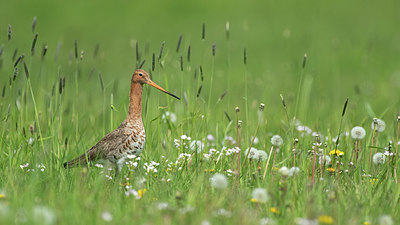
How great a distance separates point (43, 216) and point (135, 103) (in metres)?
2.13

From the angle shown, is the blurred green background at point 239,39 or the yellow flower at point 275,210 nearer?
the yellow flower at point 275,210

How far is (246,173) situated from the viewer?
16.8ft

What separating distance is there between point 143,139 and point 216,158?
70 centimetres

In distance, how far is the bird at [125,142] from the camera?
5359 mm

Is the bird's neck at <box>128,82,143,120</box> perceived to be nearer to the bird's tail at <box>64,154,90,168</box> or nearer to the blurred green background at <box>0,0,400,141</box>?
the bird's tail at <box>64,154,90,168</box>

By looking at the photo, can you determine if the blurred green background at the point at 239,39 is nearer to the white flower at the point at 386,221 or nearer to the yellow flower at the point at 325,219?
the white flower at the point at 386,221

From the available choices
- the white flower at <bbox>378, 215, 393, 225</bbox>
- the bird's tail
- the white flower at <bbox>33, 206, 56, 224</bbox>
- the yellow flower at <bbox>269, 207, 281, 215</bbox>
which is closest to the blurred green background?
the bird's tail

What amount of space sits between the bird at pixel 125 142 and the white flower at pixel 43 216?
1585mm

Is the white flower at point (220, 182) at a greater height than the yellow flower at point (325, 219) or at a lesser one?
greater

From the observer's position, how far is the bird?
5359 mm

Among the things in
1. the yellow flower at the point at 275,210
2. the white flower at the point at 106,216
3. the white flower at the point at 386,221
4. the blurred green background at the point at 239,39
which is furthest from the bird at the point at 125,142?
the blurred green background at the point at 239,39

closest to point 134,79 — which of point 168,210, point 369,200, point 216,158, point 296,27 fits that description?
point 216,158

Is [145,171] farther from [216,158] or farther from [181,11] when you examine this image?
[181,11]

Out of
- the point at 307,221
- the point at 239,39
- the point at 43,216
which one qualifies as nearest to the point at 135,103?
the point at 43,216
